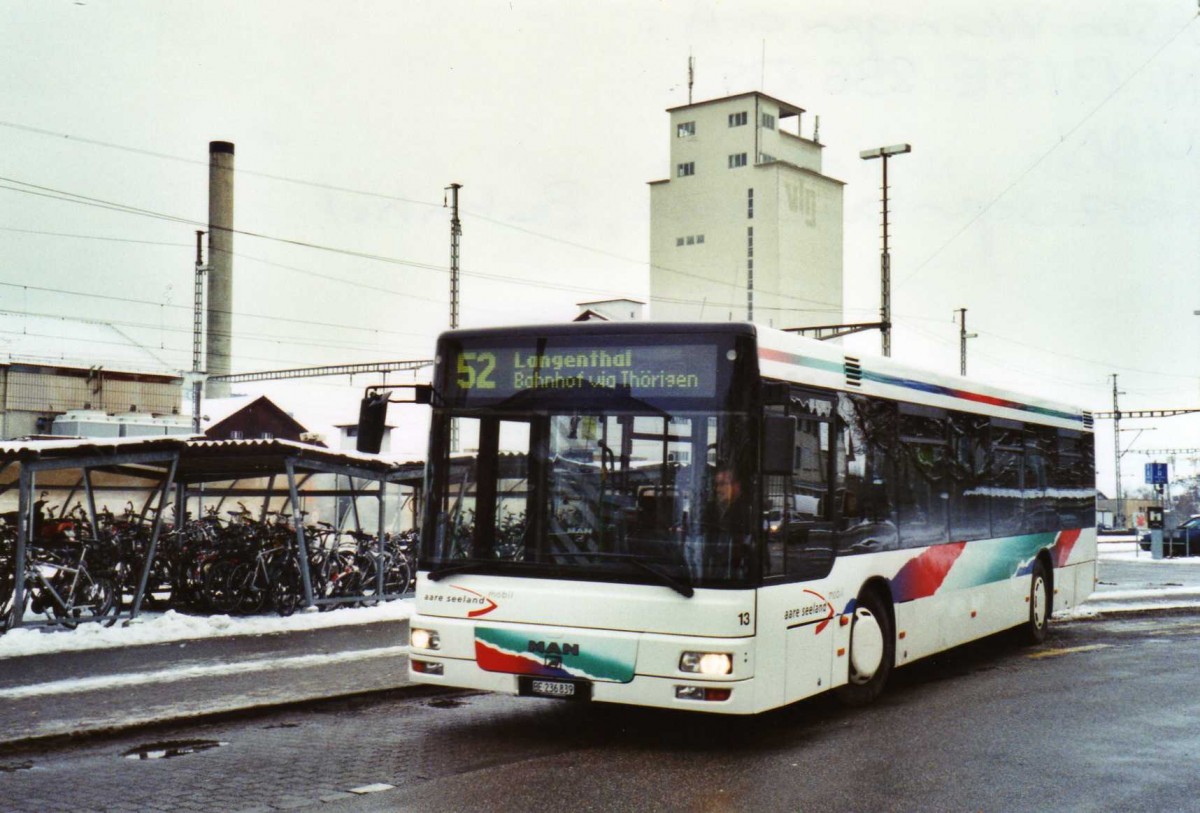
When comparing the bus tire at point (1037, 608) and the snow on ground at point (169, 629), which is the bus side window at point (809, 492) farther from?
the snow on ground at point (169, 629)

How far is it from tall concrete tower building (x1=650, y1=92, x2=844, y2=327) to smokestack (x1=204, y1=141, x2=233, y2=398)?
1177 inches

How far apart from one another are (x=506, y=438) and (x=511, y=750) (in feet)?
6.84

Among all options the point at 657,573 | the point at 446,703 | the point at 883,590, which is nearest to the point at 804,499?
the point at 657,573

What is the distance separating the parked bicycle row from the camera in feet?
49.9

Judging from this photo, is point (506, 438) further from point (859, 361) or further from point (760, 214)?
point (760, 214)

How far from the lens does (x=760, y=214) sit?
82938 mm

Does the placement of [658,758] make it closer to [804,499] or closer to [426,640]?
[426,640]

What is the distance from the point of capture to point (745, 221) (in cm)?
8338

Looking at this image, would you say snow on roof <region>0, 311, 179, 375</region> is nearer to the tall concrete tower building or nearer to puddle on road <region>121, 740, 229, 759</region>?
the tall concrete tower building

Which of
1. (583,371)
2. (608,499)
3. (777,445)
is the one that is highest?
(583,371)

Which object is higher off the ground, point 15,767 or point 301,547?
point 301,547

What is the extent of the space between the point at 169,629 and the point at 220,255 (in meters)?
50.1

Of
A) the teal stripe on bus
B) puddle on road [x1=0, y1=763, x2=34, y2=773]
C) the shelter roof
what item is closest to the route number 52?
the teal stripe on bus

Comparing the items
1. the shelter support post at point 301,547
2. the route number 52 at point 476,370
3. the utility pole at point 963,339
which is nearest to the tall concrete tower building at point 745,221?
the utility pole at point 963,339
